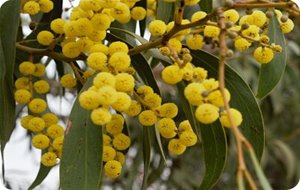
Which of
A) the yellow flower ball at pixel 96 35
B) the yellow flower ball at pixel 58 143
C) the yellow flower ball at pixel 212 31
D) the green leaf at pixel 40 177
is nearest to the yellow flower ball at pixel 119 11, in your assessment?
the yellow flower ball at pixel 96 35

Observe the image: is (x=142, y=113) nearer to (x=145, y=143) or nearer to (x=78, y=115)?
(x=78, y=115)

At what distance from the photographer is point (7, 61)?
47.5 inches

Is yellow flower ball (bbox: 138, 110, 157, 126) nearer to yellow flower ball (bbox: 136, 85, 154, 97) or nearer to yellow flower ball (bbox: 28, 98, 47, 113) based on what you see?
yellow flower ball (bbox: 136, 85, 154, 97)

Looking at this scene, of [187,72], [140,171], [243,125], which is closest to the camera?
[187,72]

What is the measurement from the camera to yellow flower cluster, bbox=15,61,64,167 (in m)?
1.15

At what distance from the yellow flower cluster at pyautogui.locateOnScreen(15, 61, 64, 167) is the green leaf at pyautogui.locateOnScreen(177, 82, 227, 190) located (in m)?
0.25

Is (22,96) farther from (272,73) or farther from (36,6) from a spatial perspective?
(272,73)

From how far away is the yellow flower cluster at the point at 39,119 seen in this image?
3.77 ft

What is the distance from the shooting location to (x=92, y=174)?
1062 mm

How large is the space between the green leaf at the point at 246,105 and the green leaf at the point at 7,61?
0.38 m

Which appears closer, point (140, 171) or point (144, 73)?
point (144, 73)

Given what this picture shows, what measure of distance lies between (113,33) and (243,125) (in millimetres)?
337

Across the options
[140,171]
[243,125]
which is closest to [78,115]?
[243,125]

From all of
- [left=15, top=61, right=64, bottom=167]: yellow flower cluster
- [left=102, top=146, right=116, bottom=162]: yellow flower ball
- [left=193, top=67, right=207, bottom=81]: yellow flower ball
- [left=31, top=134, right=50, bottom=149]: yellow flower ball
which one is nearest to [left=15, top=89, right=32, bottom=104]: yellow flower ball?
[left=15, top=61, right=64, bottom=167]: yellow flower cluster
